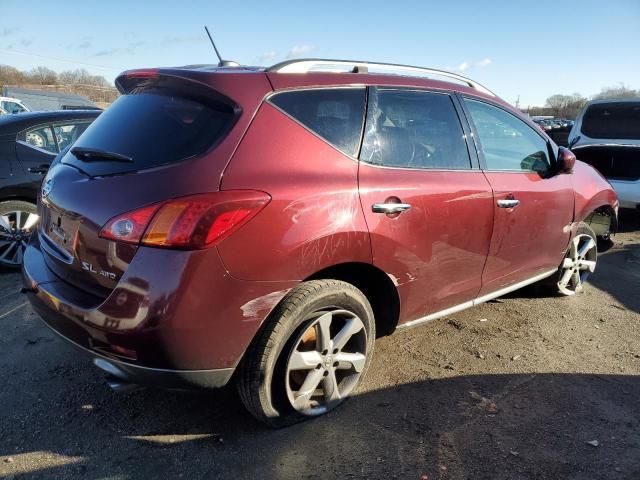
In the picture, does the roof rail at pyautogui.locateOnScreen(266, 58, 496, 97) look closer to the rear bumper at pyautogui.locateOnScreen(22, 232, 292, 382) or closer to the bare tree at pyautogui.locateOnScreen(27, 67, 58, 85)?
the rear bumper at pyautogui.locateOnScreen(22, 232, 292, 382)

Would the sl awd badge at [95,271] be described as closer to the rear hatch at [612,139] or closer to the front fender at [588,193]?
the front fender at [588,193]

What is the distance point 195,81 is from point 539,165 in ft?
9.07

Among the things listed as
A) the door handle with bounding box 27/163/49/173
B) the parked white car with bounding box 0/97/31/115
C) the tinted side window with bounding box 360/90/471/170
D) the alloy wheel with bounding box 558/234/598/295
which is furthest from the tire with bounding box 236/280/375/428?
the parked white car with bounding box 0/97/31/115

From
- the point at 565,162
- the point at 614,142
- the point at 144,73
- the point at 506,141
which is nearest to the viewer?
the point at 144,73

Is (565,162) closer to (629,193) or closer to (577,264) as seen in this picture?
(577,264)

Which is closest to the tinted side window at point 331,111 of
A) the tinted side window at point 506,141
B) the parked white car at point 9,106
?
the tinted side window at point 506,141

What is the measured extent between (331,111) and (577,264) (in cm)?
318

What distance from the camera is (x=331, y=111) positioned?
264 cm

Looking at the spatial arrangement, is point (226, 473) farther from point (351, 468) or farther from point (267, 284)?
point (267, 284)

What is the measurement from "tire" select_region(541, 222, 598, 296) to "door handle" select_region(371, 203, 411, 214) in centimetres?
236

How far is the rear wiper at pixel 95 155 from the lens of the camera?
2.35 metres

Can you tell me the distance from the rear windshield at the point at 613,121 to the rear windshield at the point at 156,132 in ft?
25.8

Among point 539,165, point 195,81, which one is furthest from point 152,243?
point 539,165

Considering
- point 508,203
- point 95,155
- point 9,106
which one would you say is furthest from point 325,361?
point 9,106
